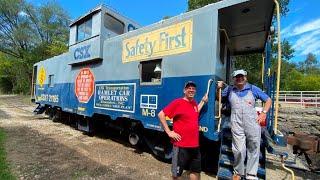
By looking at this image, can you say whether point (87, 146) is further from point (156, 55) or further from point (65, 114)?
point (65, 114)

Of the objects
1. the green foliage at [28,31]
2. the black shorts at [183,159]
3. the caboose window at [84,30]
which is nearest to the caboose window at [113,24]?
the caboose window at [84,30]

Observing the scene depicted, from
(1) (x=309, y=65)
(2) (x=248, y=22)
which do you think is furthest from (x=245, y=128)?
(1) (x=309, y=65)

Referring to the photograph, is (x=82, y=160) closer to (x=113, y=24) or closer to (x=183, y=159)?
(x=183, y=159)

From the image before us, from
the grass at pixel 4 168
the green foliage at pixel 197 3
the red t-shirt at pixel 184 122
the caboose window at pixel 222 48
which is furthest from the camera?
the green foliage at pixel 197 3

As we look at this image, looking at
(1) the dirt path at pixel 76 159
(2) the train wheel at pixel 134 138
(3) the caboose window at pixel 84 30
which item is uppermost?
(3) the caboose window at pixel 84 30

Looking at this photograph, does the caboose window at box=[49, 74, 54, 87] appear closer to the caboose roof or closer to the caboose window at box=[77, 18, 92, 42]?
the caboose window at box=[77, 18, 92, 42]

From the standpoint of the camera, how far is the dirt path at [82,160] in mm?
6293

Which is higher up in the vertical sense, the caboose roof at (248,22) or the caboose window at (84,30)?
the caboose window at (84,30)

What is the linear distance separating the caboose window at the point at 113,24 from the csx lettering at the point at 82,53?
2.92 feet

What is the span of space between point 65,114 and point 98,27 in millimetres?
5230

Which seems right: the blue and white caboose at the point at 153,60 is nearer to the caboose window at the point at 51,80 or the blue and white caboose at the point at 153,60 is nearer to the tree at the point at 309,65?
the caboose window at the point at 51,80

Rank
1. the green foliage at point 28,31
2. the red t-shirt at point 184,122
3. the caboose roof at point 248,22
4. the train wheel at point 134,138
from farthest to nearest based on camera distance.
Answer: the green foliage at point 28,31 < the train wheel at point 134,138 < the caboose roof at point 248,22 < the red t-shirt at point 184,122

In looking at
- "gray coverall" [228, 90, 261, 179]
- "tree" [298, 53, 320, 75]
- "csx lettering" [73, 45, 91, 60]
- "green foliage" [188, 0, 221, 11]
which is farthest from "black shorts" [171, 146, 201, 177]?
"tree" [298, 53, 320, 75]

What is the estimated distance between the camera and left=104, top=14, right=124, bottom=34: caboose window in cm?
973
